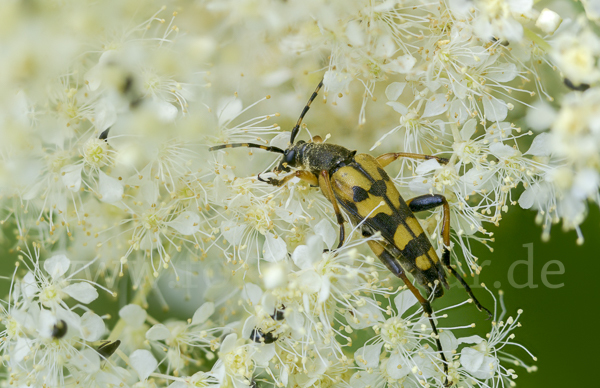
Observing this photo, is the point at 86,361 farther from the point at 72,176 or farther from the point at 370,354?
the point at 370,354

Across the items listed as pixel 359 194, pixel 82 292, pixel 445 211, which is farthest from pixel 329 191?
pixel 82 292

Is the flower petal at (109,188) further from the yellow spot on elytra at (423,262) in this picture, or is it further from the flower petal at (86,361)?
the yellow spot on elytra at (423,262)

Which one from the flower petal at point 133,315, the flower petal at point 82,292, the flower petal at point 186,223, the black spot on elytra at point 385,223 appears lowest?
the flower petal at point 133,315

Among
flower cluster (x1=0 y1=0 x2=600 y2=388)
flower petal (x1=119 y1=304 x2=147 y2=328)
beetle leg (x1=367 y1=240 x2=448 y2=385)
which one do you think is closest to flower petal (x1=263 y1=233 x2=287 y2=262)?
flower cluster (x1=0 y1=0 x2=600 y2=388)

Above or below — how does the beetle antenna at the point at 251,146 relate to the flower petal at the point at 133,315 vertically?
above

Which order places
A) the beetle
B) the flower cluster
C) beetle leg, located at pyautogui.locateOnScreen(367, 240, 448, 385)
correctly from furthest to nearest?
beetle leg, located at pyautogui.locateOnScreen(367, 240, 448, 385) → the beetle → the flower cluster

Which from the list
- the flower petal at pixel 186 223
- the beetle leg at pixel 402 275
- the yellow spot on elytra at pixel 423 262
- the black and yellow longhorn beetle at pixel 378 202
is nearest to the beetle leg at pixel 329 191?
the black and yellow longhorn beetle at pixel 378 202

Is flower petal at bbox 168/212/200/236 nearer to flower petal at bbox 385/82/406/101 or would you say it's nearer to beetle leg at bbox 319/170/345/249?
beetle leg at bbox 319/170/345/249

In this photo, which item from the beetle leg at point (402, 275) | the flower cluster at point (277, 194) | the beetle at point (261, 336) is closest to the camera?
the flower cluster at point (277, 194)
